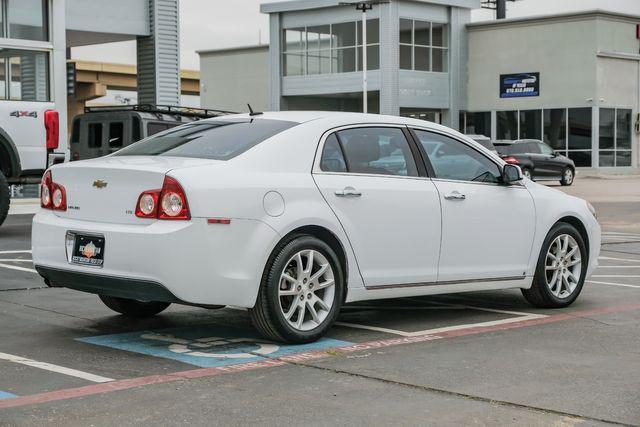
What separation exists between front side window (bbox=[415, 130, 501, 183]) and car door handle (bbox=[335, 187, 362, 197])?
96cm

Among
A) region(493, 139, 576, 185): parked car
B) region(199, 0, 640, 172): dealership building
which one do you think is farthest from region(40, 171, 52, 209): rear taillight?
region(199, 0, 640, 172): dealership building

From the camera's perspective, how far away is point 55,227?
7039 millimetres

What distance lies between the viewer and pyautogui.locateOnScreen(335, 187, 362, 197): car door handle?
7.15 meters

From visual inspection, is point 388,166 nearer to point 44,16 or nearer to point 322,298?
point 322,298

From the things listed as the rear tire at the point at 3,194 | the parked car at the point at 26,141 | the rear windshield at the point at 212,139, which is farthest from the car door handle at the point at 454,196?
the rear tire at the point at 3,194

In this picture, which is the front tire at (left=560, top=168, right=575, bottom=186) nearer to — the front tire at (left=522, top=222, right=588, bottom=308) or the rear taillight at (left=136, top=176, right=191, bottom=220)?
the front tire at (left=522, top=222, right=588, bottom=308)

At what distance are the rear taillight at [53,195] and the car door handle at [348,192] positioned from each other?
1804 millimetres

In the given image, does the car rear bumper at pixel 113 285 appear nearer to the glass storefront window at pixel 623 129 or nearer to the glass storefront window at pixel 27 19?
the glass storefront window at pixel 27 19

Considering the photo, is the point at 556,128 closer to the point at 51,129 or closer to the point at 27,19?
the point at 27,19

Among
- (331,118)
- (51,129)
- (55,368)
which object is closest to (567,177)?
(51,129)

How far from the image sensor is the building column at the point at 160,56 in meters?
28.2

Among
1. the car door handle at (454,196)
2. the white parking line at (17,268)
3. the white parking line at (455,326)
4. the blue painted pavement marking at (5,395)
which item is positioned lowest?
the white parking line at (455,326)

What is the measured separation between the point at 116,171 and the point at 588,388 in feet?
10.3

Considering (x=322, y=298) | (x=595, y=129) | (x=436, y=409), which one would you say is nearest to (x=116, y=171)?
(x=322, y=298)
